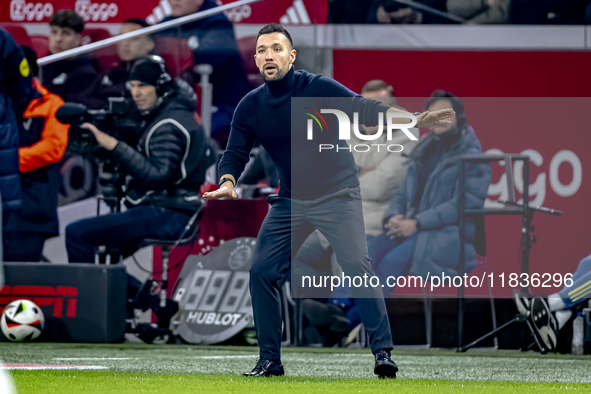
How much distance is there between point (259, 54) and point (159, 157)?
3241 mm

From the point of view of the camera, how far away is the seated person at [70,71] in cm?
769

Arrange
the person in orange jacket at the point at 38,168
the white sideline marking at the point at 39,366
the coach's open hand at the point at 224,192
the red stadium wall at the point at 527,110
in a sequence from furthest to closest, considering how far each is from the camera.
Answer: the person in orange jacket at the point at 38,168, the red stadium wall at the point at 527,110, the white sideline marking at the point at 39,366, the coach's open hand at the point at 224,192

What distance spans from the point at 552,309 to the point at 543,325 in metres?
0.15

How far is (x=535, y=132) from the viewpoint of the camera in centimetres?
730

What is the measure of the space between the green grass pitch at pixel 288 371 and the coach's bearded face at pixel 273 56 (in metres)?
1.70

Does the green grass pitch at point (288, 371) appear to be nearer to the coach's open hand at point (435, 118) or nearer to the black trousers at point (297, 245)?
the black trousers at point (297, 245)

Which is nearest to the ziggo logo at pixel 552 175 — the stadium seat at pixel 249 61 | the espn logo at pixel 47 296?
the stadium seat at pixel 249 61

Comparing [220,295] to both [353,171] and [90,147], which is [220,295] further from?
[353,171]

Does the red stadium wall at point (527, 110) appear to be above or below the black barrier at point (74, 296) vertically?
above

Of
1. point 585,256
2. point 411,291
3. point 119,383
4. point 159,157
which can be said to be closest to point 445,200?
point 411,291

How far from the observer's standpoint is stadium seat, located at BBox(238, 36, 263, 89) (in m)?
7.53

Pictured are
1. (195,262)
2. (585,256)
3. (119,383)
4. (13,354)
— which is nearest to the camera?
(119,383)

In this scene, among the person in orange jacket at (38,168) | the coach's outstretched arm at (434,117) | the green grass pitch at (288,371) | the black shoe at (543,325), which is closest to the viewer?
the green grass pitch at (288,371)

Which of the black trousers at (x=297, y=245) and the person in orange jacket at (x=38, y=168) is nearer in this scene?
the black trousers at (x=297, y=245)
